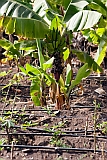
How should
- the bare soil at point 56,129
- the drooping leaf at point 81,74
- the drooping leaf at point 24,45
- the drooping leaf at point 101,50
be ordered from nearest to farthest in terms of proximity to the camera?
the bare soil at point 56,129 < the drooping leaf at point 81,74 < the drooping leaf at point 24,45 < the drooping leaf at point 101,50

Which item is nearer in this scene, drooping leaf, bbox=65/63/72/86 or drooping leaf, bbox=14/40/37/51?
drooping leaf, bbox=65/63/72/86

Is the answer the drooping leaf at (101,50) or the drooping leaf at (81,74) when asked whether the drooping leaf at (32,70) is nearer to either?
the drooping leaf at (81,74)

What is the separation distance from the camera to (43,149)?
3041mm

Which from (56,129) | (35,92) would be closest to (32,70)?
(35,92)

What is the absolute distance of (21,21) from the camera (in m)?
3.36

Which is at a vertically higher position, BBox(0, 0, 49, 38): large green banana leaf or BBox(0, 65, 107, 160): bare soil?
BBox(0, 0, 49, 38): large green banana leaf

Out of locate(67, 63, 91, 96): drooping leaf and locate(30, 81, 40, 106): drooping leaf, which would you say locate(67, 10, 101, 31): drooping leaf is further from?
locate(30, 81, 40, 106): drooping leaf

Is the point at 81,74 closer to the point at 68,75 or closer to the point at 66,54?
the point at 68,75

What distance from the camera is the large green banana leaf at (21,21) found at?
338cm

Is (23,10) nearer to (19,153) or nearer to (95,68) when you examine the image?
(95,68)

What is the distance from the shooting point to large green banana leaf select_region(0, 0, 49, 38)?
11.1ft

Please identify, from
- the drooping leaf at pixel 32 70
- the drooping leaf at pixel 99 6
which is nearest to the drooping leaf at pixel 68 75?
the drooping leaf at pixel 32 70

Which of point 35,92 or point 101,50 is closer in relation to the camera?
point 35,92

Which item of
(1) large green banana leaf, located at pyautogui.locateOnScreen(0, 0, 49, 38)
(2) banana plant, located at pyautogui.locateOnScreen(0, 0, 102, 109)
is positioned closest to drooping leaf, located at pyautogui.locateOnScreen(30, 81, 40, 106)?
(2) banana plant, located at pyautogui.locateOnScreen(0, 0, 102, 109)
